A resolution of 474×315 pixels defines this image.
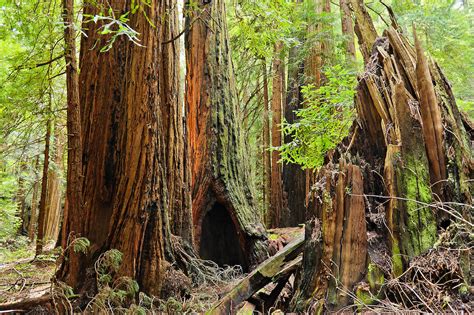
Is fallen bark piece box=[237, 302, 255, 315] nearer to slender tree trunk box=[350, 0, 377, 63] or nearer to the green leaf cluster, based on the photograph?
the green leaf cluster

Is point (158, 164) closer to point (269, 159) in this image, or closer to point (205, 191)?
point (205, 191)

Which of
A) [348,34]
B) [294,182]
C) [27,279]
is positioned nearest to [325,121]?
[348,34]

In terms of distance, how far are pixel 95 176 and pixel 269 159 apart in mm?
8380

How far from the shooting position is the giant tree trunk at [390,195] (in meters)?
2.84

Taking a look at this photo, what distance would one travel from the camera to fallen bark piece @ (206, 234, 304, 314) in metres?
3.39

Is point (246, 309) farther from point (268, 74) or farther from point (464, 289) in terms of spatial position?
point (268, 74)

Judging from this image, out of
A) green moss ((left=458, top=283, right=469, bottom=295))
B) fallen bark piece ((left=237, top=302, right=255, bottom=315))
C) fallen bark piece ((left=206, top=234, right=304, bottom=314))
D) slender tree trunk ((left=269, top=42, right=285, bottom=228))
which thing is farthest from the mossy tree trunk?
green moss ((left=458, top=283, right=469, bottom=295))

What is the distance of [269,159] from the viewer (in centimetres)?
1201

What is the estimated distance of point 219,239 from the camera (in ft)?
22.1

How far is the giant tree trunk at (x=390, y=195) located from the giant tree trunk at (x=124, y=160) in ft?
6.10

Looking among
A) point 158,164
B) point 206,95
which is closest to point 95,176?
point 158,164

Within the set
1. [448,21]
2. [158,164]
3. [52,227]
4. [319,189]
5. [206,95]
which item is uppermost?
[448,21]

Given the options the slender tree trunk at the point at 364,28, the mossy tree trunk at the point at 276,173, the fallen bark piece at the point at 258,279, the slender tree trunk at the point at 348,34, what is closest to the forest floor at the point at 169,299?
the fallen bark piece at the point at 258,279

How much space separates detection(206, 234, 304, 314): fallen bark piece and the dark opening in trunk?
2879 mm
